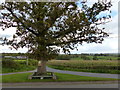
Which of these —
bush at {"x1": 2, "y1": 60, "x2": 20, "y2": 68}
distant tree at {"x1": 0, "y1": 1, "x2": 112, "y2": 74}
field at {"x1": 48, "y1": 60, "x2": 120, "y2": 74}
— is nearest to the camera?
distant tree at {"x1": 0, "y1": 1, "x2": 112, "y2": 74}

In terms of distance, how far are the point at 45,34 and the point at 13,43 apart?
2.67 m

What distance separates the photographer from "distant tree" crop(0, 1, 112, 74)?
11438 millimetres

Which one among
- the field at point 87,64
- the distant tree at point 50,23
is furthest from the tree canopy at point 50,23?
the field at point 87,64

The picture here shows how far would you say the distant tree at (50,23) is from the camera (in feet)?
37.5

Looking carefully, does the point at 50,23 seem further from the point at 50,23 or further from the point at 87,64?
the point at 87,64

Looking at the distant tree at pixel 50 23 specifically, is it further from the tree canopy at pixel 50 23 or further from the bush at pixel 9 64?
the bush at pixel 9 64

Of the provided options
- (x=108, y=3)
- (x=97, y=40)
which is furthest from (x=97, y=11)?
(x=97, y=40)

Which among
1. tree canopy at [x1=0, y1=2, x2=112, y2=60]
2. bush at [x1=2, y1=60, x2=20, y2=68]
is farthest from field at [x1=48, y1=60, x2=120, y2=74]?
tree canopy at [x1=0, y1=2, x2=112, y2=60]

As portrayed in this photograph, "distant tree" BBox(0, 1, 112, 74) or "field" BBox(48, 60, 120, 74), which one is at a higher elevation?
"distant tree" BBox(0, 1, 112, 74)

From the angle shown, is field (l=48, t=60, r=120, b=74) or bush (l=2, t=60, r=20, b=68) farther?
bush (l=2, t=60, r=20, b=68)

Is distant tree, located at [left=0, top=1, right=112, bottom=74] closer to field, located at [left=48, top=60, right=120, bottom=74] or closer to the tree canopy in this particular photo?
the tree canopy

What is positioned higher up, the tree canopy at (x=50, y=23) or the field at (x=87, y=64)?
the tree canopy at (x=50, y=23)

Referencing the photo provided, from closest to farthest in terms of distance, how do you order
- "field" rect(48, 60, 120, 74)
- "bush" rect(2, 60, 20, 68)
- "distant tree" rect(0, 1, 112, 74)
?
1. "distant tree" rect(0, 1, 112, 74)
2. "field" rect(48, 60, 120, 74)
3. "bush" rect(2, 60, 20, 68)

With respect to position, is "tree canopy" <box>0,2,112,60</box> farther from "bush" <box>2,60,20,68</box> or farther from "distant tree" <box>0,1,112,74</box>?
"bush" <box>2,60,20,68</box>
